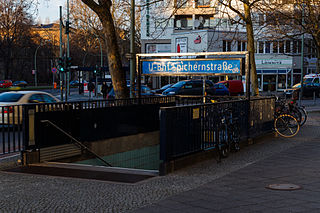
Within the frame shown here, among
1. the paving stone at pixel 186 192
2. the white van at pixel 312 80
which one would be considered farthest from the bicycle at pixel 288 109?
the white van at pixel 312 80

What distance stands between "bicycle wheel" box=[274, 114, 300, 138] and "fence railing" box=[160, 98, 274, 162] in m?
1.26

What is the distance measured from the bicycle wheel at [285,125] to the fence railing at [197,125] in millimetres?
1264

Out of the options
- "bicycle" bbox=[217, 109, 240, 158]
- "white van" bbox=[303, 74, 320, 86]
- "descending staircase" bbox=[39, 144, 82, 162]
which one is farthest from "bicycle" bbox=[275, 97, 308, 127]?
"white van" bbox=[303, 74, 320, 86]

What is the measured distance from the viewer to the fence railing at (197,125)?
27.3 feet

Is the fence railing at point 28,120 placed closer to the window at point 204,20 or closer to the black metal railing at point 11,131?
the black metal railing at point 11,131

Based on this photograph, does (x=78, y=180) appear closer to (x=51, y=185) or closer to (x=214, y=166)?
(x=51, y=185)

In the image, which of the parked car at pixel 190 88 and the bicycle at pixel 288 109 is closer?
the bicycle at pixel 288 109

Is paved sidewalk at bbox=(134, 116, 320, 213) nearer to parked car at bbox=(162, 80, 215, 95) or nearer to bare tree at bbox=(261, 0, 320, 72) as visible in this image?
bare tree at bbox=(261, 0, 320, 72)

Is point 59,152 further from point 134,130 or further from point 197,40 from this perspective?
point 197,40

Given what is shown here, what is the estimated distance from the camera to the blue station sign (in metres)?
12.6

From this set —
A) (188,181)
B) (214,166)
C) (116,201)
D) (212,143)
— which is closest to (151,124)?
(212,143)

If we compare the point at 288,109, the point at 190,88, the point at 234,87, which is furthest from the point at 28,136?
the point at 234,87

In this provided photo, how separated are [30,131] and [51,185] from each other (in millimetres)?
2179

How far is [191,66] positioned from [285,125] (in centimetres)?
375
